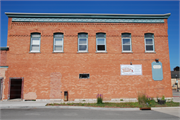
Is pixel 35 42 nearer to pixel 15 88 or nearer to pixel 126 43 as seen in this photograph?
pixel 15 88

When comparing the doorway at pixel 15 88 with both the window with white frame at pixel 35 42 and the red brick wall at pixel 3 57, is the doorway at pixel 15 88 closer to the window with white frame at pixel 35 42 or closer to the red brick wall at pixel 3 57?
the red brick wall at pixel 3 57

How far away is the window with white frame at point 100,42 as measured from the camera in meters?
16.1

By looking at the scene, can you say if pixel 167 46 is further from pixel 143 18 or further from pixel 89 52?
pixel 89 52

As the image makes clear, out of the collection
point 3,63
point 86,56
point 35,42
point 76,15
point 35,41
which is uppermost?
point 76,15

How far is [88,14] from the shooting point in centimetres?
1602

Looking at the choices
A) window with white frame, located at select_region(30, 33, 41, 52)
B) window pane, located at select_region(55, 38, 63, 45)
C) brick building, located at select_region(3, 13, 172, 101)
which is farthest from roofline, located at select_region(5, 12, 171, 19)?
window pane, located at select_region(55, 38, 63, 45)

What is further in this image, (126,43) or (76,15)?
(126,43)

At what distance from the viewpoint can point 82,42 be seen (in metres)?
16.1

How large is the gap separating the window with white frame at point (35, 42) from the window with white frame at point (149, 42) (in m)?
11.5

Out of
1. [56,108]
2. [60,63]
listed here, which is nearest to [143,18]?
[60,63]

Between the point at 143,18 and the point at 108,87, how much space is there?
27.6 feet

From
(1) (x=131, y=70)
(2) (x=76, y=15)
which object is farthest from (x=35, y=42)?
(1) (x=131, y=70)

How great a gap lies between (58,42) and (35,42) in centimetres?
240

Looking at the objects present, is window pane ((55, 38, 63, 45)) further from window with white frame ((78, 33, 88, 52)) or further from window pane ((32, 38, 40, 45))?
window with white frame ((78, 33, 88, 52))
